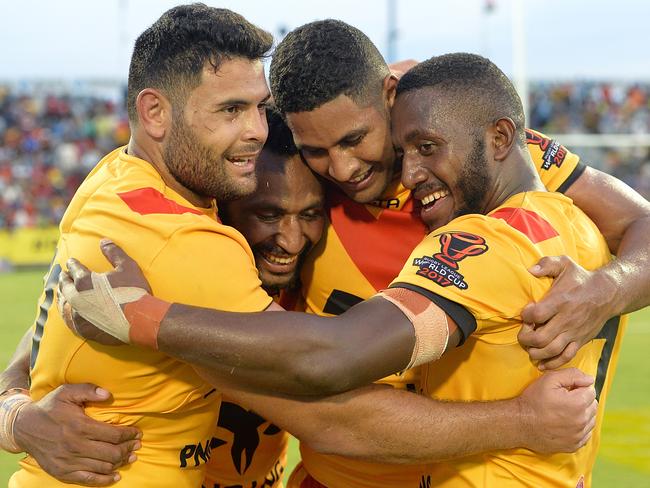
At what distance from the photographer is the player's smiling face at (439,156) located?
11.6ft

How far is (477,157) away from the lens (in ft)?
11.6

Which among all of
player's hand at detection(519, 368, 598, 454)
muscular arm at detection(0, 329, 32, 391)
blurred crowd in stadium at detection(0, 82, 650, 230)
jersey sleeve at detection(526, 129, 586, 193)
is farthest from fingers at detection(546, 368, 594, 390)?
blurred crowd in stadium at detection(0, 82, 650, 230)

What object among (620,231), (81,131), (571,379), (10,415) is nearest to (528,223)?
(571,379)

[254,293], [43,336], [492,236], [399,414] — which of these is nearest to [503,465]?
[399,414]

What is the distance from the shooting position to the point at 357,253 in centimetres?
427

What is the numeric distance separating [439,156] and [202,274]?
1.11 metres

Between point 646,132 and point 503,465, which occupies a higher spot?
point 503,465

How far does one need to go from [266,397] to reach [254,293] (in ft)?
1.18

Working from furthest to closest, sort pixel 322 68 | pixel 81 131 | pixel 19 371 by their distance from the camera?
pixel 81 131
pixel 322 68
pixel 19 371

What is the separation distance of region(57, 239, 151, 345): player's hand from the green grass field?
13.8ft

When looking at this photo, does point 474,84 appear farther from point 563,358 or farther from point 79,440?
point 79,440

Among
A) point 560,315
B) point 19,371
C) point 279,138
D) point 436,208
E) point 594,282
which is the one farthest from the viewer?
point 279,138

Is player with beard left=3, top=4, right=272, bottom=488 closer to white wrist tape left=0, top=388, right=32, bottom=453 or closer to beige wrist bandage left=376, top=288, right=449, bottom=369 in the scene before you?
white wrist tape left=0, top=388, right=32, bottom=453

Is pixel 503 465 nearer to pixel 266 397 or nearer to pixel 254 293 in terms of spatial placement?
pixel 266 397
